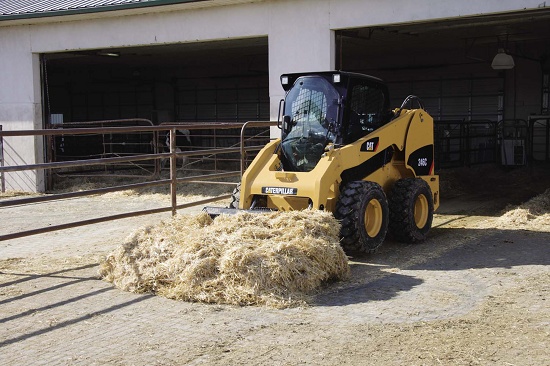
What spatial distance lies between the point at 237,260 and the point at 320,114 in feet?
9.43

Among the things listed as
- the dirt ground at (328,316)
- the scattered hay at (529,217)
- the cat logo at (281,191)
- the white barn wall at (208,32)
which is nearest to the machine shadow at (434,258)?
the dirt ground at (328,316)

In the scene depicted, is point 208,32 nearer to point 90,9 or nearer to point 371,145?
point 90,9

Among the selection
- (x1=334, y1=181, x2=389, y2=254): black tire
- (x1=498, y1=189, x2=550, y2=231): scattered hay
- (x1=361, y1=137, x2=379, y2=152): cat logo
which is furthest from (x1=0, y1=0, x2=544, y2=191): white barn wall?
(x1=334, y1=181, x2=389, y2=254): black tire

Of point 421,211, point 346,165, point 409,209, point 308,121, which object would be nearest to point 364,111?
point 308,121

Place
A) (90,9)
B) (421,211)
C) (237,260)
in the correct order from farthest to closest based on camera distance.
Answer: (90,9), (421,211), (237,260)

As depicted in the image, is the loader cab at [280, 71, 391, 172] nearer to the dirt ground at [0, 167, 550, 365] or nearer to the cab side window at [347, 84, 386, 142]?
the cab side window at [347, 84, 386, 142]

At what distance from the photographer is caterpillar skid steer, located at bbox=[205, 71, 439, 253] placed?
8.05m

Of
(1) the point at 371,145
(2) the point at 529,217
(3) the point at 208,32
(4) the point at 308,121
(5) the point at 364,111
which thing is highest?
(3) the point at 208,32

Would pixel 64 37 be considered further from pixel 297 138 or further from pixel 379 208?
pixel 379 208

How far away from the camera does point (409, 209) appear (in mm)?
8828

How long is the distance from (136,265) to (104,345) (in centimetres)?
181

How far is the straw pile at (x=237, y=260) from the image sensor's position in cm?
641

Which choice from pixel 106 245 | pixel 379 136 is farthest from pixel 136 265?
pixel 379 136

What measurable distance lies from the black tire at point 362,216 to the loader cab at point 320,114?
0.74 meters
